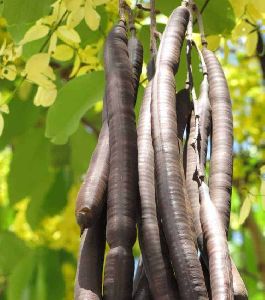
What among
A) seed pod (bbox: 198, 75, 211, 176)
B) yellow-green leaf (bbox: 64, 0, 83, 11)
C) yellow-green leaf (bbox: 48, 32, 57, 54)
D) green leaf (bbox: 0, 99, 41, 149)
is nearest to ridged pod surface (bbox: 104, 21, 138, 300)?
seed pod (bbox: 198, 75, 211, 176)

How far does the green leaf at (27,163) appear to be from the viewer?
221 centimetres

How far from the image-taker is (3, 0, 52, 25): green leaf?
145 cm

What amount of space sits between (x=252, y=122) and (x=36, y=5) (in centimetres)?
176

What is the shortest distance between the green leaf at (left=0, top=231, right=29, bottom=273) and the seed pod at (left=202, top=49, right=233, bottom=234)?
134 cm

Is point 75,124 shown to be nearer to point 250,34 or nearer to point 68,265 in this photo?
point 250,34

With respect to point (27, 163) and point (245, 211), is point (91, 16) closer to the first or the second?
point (245, 211)

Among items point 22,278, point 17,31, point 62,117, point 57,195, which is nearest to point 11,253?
point 22,278

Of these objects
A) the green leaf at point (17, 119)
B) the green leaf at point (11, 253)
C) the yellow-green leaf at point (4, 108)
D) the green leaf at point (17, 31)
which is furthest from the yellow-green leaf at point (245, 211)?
the green leaf at point (11, 253)

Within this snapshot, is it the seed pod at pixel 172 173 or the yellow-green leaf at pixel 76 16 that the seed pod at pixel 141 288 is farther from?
the yellow-green leaf at pixel 76 16

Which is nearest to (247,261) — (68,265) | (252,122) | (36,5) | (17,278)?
(252,122)

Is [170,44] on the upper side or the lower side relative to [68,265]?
lower

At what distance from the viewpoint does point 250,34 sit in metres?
1.63

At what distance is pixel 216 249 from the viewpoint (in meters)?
0.80

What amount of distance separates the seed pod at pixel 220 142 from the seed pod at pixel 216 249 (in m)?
0.02
